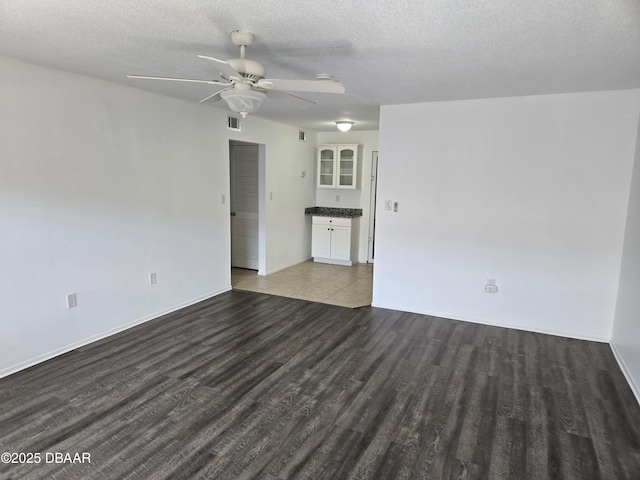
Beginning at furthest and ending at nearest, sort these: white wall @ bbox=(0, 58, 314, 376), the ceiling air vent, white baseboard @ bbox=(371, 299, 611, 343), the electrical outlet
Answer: the ceiling air vent → white baseboard @ bbox=(371, 299, 611, 343) → the electrical outlet → white wall @ bbox=(0, 58, 314, 376)

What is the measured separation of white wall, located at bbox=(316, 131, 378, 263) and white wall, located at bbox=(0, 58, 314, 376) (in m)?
2.38

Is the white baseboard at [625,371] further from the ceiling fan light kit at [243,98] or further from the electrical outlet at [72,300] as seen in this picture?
the electrical outlet at [72,300]

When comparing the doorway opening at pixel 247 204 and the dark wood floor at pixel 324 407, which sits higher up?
the doorway opening at pixel 247 204

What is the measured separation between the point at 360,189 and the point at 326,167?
2.35 feet

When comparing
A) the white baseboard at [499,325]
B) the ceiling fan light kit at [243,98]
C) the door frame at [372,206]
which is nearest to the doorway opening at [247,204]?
the door frame at [372,206]

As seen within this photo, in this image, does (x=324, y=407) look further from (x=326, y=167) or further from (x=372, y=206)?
(x=326, y=167)

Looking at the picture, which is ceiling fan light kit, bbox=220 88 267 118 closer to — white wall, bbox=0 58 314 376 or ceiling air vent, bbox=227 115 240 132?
white wall, bbox=0 58 314 376

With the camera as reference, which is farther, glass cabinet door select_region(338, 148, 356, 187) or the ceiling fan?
glass cabinet door select_region(338, 148, 356, 187)

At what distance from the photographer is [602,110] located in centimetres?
361

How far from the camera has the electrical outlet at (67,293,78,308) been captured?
3415mm

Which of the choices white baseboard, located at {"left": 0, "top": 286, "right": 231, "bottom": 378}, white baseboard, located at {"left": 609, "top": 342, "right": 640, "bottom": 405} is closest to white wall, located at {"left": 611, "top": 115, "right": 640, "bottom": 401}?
white baseboard, located at {"left": 609, "top": 342, "right": 640, "bottom": 405}

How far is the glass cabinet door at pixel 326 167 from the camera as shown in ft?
23.3

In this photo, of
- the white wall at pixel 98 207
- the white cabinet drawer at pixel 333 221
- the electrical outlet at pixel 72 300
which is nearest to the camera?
the white wall at pixel 98 207

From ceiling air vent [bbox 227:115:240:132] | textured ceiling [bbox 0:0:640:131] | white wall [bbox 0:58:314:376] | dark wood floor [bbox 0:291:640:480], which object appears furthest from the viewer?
ceiling air vent [bbox 227:115:240:132]
